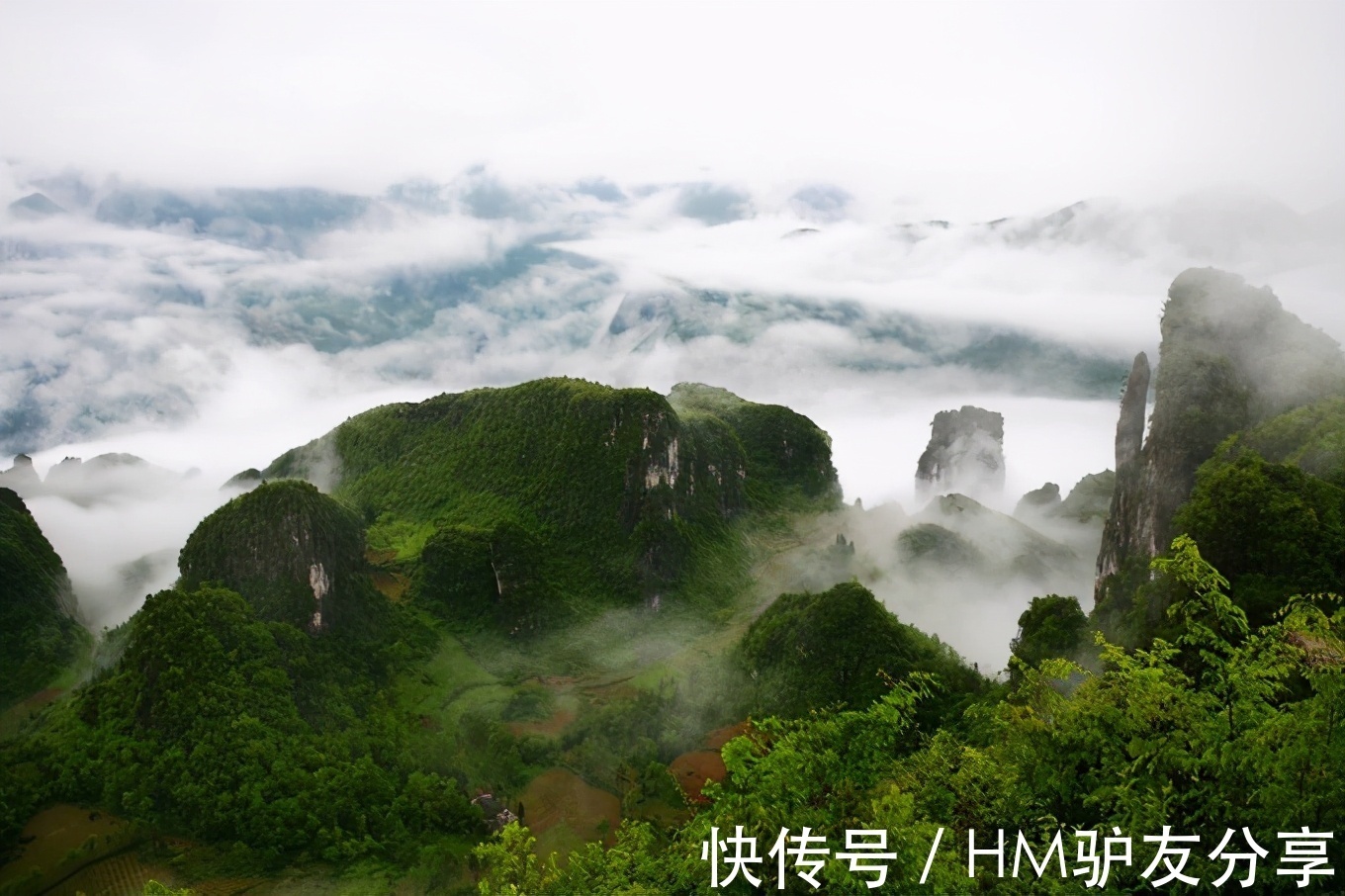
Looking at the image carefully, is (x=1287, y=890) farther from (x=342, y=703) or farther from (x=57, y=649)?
(x=57, y=649)

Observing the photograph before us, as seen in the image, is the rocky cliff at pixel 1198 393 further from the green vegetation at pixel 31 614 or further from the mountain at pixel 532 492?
the green vegetation at pixel 31 614

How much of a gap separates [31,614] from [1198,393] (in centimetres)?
8384

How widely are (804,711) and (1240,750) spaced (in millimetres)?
39363

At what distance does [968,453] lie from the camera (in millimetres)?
133125

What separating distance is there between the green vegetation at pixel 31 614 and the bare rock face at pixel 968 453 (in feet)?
394

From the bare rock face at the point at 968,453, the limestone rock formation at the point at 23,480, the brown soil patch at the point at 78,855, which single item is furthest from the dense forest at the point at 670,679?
the bare rock face at the point at 968,453

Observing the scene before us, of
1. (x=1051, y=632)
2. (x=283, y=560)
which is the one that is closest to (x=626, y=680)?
(x=283, y=560)

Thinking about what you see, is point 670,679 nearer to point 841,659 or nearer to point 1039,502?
point 841,659

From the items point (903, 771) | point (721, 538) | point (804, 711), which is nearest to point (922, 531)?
point (721, 538)

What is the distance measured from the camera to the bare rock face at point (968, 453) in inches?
5177

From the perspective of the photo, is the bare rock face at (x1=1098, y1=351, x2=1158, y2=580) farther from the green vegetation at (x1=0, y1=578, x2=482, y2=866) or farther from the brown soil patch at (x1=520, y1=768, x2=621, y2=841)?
the green vegetation at (x1=0, y1=578, x2=482, y2=866)

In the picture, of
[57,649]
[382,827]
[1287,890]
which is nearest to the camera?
[1287,890]

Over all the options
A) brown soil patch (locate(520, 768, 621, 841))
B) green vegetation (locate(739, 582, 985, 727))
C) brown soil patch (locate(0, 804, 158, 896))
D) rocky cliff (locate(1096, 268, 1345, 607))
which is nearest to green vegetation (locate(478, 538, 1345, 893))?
brown soil patch (locate(520, 768, 621, 841))

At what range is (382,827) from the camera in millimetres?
42406
